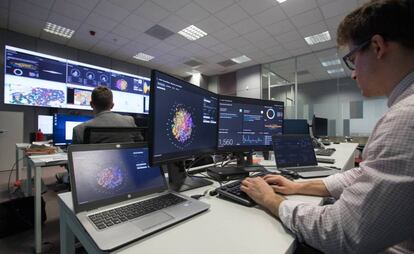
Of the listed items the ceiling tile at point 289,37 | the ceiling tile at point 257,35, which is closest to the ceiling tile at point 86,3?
the ceiling tile at point 257,35

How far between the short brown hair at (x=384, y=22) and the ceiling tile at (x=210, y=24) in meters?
3.89

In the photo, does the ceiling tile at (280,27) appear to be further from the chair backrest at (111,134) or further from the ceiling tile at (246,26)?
the chair backrest at (111,134)

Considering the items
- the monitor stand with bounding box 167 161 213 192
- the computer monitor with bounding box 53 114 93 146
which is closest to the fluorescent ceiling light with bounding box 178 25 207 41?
the computer monitor with bounding box 53 114 93 146

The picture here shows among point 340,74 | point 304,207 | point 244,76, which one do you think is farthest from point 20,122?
point 340,74

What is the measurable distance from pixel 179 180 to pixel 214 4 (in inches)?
144

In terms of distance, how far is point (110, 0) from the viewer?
354 cm

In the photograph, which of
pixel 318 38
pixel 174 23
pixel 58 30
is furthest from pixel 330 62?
pixel 58 30

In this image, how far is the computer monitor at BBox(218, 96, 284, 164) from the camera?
3.92 ft

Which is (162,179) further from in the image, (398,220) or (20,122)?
(20,122)

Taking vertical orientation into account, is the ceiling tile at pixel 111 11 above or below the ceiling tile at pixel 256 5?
below

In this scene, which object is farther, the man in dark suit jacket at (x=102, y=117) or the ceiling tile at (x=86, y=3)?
the ceiling tile at (x=86, y=3)

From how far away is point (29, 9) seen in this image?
3844 mm

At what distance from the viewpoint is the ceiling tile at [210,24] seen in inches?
164

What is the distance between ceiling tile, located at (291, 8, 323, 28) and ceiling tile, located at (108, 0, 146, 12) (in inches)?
118
